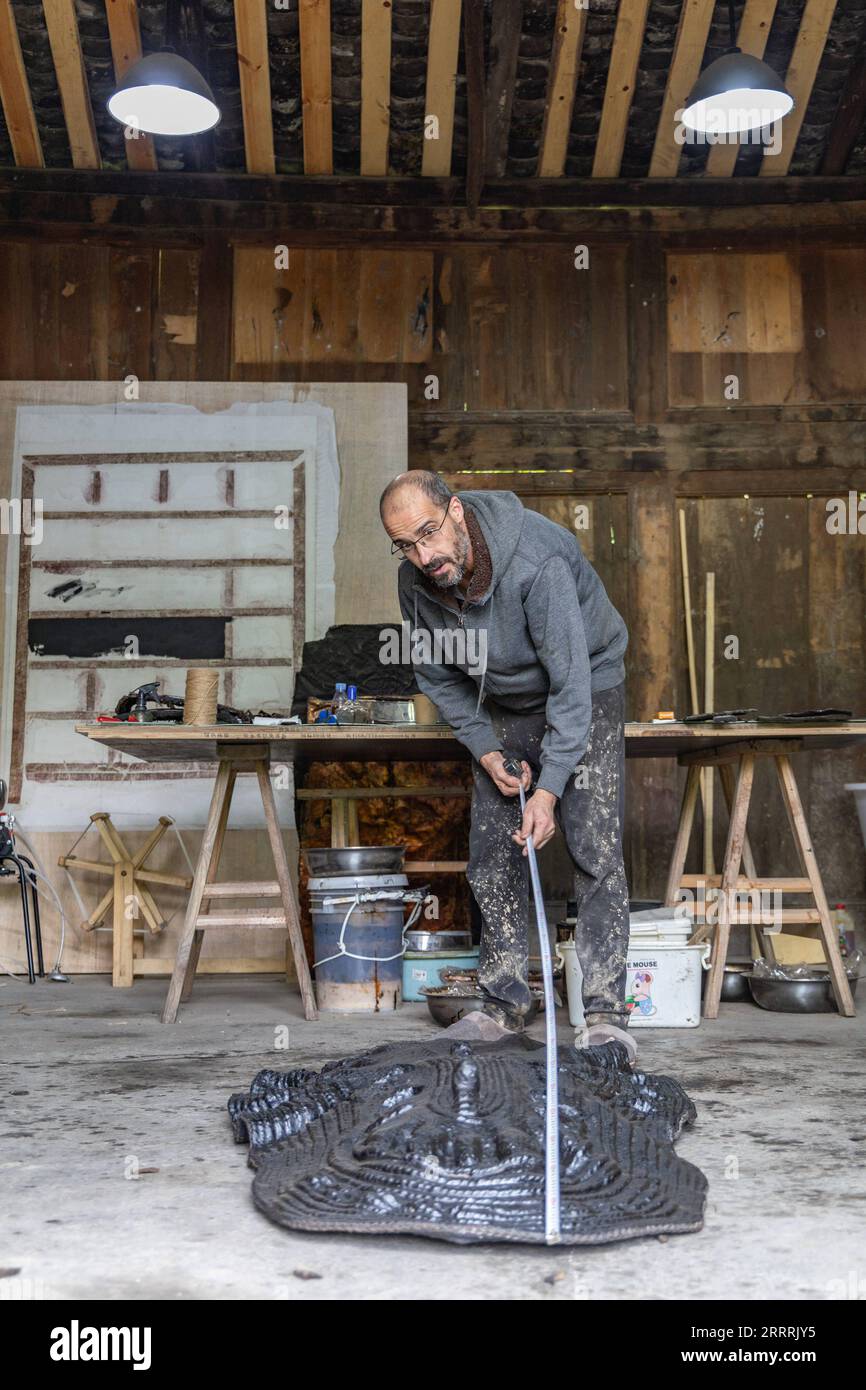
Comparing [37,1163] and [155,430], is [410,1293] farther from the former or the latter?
[155,430]

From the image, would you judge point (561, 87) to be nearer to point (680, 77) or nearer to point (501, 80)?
point (501, 80)

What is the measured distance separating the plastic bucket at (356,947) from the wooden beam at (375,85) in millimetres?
3735

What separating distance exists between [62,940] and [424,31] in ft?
14.2

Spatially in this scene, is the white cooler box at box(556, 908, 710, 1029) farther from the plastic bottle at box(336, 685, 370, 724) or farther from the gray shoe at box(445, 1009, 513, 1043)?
the plastic bottle at box(336, 685, 370, 724)

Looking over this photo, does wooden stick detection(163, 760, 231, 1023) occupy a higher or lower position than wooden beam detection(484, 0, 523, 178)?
lower

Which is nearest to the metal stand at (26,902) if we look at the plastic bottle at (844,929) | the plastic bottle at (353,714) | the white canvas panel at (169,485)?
the plastic bottle at (353,714)

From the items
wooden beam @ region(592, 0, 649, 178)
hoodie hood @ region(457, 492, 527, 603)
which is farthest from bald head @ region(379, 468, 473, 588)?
wooden beam @ region(592, 0, 649, 178)

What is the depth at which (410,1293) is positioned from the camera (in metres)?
1.44

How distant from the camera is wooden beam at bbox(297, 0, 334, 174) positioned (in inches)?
216

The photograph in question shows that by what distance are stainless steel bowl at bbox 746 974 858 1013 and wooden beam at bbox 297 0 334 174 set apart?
14.3 ft

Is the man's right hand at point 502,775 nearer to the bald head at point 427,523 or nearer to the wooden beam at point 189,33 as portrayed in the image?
the bald head at point 427,523

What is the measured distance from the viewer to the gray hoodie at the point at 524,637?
306 cm
